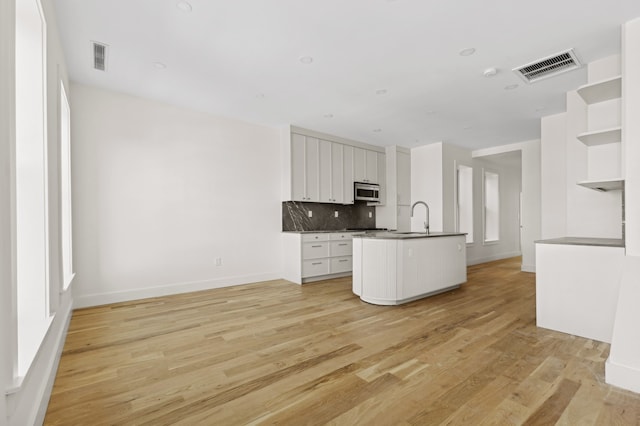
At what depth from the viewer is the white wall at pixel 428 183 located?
20.8 feet

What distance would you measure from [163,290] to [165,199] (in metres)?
1.28

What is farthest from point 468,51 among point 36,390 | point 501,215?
point 501,215

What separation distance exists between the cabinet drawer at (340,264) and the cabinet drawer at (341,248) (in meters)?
Answer: 0.08

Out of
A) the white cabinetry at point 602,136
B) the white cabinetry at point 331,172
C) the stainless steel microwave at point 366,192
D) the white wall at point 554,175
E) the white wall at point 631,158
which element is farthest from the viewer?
the stainless steel microwave at point 366,192

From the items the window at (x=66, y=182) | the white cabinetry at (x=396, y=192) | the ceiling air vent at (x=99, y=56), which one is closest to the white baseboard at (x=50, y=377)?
the window at (x=66, y=182)

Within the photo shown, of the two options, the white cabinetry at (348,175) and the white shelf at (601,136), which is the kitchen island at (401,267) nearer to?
the white shelf at (601,136)

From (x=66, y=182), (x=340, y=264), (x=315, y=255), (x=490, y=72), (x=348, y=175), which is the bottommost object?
(x=340, y=264)

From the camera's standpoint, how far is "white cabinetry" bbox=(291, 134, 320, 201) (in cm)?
519

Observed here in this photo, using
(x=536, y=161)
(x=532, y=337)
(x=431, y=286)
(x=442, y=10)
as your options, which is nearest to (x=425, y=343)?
(x=532, y=337)

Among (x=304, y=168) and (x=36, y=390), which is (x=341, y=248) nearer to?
(x=304, y=168)

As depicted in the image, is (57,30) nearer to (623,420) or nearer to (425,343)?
(425,343)

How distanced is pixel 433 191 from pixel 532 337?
4.16 m

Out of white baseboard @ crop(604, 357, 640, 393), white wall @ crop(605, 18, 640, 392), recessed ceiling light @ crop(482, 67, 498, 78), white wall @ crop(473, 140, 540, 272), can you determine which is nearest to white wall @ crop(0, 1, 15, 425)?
white baseboard @ crop(604, 357, 640, 393)

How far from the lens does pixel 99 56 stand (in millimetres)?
3004
